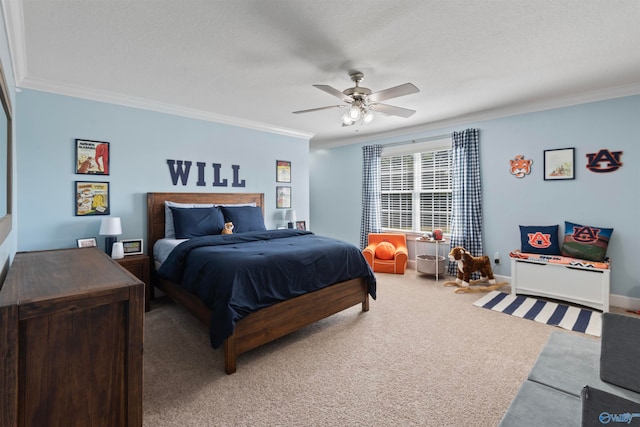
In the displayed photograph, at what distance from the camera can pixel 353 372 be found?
2.23 metres

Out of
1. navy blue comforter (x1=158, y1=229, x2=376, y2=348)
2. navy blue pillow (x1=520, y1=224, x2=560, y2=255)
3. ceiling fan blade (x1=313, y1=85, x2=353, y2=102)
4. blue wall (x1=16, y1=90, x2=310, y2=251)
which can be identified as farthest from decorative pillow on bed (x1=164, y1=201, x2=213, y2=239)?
navy blue pillow (x1=520, y1=224, x2=560, y2=255)

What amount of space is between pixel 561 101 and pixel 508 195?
4.30ft

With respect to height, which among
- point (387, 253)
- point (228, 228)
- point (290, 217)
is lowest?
point (387, 253)

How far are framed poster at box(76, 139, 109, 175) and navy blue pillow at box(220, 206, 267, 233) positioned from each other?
4.73ft

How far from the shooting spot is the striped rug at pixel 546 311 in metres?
2.96

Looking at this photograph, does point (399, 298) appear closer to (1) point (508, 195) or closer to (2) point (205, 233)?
(1) point (508, 195)

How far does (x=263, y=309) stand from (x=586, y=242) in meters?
3.78

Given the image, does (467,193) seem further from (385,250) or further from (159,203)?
(159,203)

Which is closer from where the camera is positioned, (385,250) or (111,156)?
(111,156)

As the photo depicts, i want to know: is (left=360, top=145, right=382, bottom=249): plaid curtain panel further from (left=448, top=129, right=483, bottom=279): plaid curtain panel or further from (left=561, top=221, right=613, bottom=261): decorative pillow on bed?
(left=561, top=221, right=613, bottom=261): decorative pillow on bed

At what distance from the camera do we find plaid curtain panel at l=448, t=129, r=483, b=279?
4.54 m

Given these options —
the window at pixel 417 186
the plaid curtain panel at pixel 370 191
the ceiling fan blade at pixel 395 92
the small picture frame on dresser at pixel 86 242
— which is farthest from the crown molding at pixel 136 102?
the ceiling fan blade at pixel 395 92

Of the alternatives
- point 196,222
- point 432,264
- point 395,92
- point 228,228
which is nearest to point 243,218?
point 228,228

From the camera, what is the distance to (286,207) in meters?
5.43
